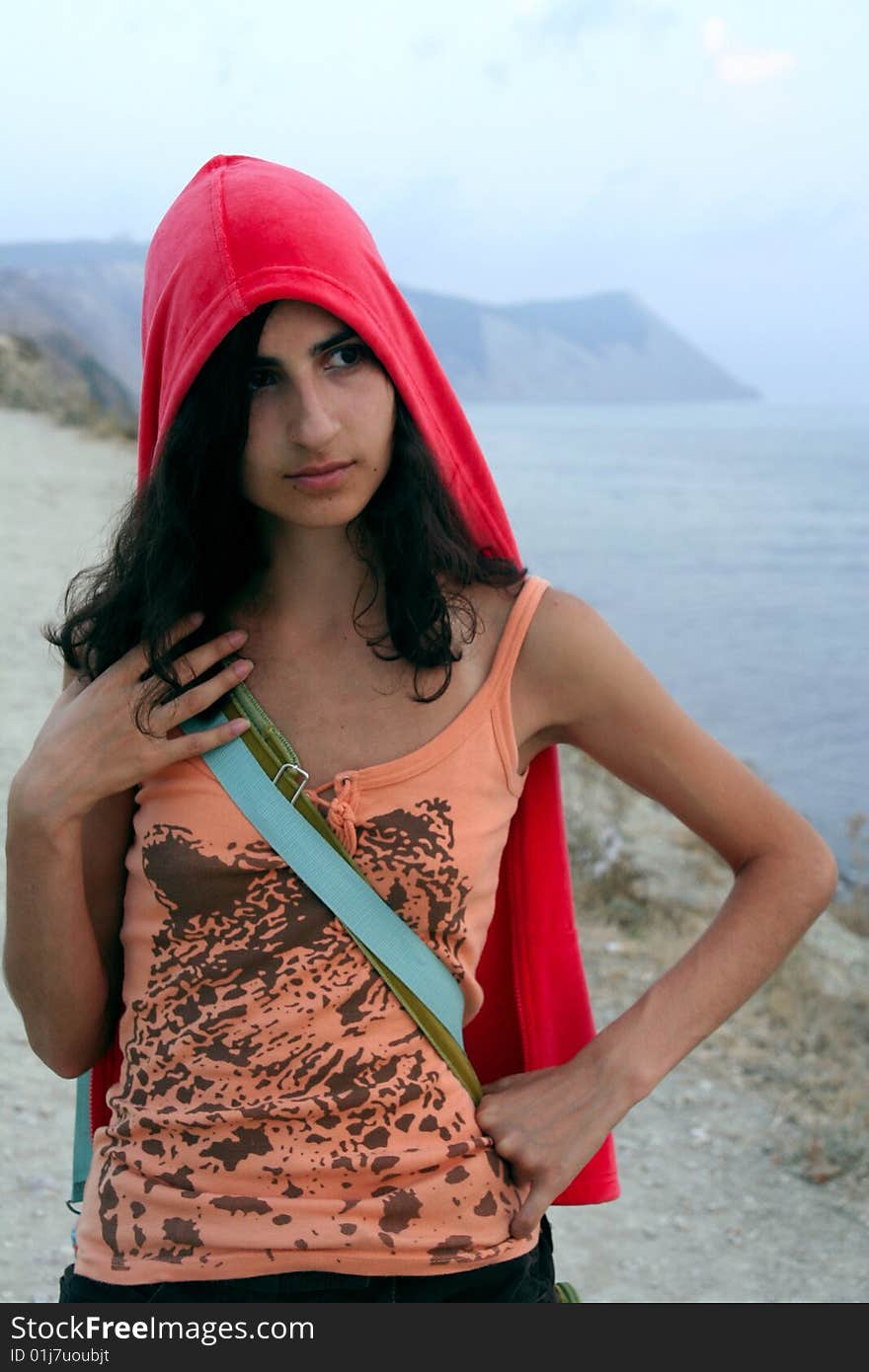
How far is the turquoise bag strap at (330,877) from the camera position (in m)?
1.69

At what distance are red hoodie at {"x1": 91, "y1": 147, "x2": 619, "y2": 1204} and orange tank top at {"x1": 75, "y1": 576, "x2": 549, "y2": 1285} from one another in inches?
9.9

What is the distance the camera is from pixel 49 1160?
3.80 meters

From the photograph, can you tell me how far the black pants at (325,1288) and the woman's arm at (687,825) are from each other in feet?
0.44

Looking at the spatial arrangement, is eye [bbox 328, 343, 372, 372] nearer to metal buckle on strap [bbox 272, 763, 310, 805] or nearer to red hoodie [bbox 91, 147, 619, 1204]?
red hoodie [bbox 91, 147, 619, 1204]

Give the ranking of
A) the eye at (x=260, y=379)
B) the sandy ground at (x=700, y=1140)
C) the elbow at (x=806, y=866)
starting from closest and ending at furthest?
1. the eye at (x=260, y=379)
2. the elbow at (x=806, y=866)
3. the sandy ground at (x=700, y=1140)

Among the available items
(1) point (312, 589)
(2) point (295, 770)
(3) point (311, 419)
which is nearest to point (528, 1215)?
(2) point (295, 770)

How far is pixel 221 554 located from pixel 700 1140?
2750 mm

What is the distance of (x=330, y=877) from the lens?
66.4 inches

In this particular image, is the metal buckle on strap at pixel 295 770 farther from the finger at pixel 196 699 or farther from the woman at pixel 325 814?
the finger at pixel 196 699

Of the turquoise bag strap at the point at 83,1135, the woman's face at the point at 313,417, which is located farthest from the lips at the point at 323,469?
the turquoise bag strap at the point at 83,1135

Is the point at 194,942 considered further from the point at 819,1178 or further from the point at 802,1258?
the point at 819,1178

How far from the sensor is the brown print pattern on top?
5.43 ft

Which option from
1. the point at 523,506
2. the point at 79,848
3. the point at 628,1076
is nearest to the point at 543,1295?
the point at 628,1076

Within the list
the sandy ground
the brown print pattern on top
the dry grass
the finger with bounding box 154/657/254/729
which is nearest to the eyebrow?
the finger with bounding box 154/657/254/729
